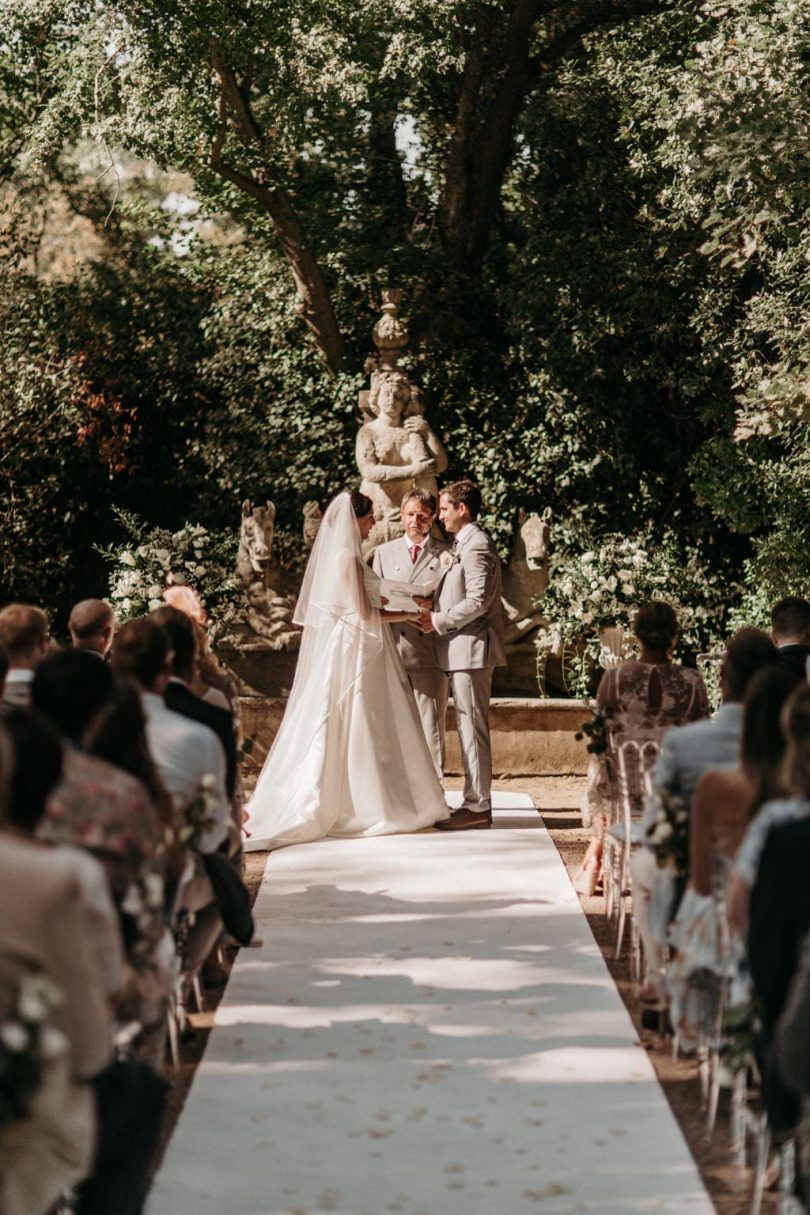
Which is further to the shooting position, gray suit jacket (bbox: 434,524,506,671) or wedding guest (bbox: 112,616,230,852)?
gray suit jacket (bbox: 434,524,506,671)

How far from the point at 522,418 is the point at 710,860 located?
41.7 feet

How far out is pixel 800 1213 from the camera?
3.77 meters

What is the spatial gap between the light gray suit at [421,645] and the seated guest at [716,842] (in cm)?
570

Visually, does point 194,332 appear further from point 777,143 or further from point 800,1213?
point 800,1213

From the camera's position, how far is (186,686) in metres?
6.29

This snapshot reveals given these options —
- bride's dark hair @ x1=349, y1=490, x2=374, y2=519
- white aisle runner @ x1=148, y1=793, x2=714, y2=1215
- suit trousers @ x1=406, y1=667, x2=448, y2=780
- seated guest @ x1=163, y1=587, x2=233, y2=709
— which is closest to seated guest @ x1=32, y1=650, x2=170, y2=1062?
white aisle runner @ x1=148, y1=793, x2=714, y2=1215

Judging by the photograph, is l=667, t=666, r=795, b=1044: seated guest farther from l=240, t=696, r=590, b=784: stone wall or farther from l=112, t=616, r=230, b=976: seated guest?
l=240, t=696, r=590, b=784: stone wall

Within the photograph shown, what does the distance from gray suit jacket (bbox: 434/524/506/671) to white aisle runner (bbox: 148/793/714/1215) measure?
205cm

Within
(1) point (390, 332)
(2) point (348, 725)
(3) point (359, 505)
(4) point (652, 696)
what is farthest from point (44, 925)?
(1) point (390, 332)

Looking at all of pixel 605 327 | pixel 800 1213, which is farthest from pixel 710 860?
pixel 605 327

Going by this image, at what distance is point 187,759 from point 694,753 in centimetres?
156

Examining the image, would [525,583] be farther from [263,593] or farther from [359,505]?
[359,505]

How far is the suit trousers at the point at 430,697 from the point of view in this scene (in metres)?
11.1

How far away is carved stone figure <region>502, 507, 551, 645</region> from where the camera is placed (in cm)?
1393
